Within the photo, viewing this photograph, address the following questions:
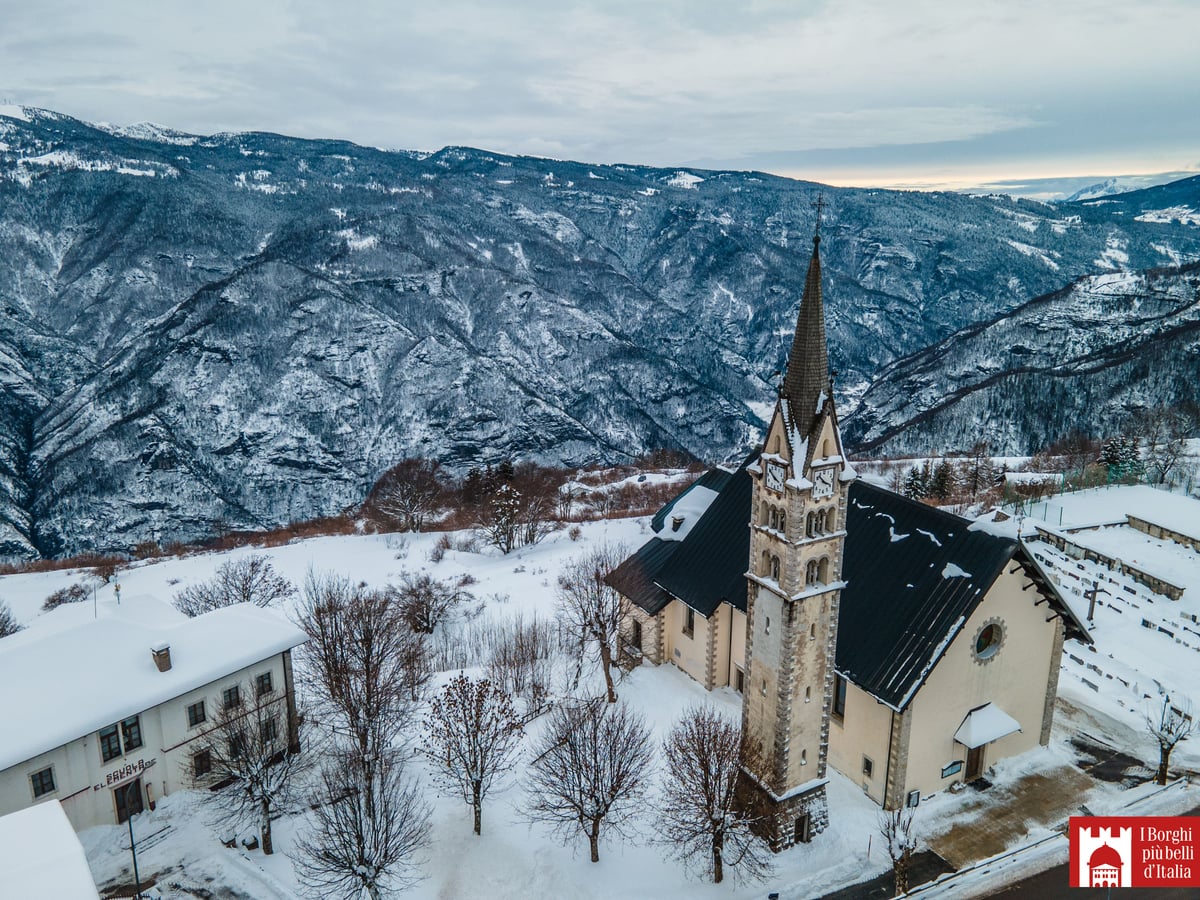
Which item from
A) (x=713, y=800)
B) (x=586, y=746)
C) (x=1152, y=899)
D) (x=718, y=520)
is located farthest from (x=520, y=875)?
(x=1152, y=899)

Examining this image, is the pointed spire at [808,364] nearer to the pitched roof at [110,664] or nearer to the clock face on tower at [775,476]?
the clock face on tower at [775,476]

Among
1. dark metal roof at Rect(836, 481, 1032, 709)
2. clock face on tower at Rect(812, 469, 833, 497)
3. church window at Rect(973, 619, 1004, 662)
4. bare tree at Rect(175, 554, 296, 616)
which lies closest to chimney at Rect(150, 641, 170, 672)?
bare tree at Rect(175, 554, 296, 616)

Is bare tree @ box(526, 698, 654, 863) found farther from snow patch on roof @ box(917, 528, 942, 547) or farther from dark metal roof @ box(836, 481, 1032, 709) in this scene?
snow patch on roof @ box(917, 528, 942, 547)

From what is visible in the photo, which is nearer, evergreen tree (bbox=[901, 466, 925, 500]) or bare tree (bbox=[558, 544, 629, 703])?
bare tree (bbox=[558, 544, 629, 703])

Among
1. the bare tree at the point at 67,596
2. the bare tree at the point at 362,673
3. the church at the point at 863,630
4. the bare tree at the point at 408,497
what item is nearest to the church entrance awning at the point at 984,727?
the church at the point at 863,630

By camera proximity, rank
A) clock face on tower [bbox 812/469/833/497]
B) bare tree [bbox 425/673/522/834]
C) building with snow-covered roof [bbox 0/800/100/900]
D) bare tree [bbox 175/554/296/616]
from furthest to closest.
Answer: bare tree [bbox 175/554/296/616] < bare tree [bbox 425/673/522/834] < clock face on tower [bbox 812/469/833/497] < building with snow-covered roof [bbox 0/800/100/900]

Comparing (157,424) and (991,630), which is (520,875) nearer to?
(991,630)
